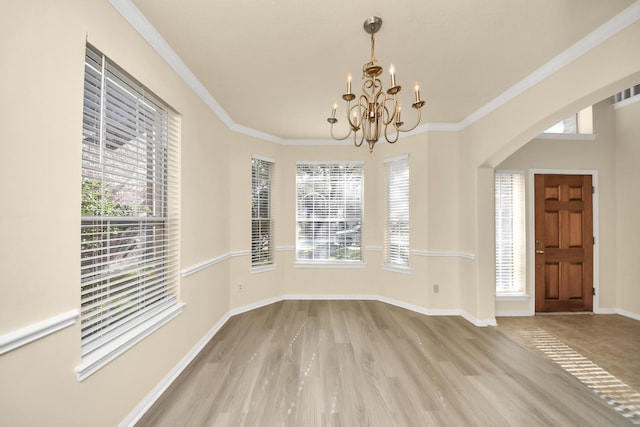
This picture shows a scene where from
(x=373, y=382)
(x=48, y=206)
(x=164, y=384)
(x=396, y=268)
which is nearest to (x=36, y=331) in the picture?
(x=48, y=206)

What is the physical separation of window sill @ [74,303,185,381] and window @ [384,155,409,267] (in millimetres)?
3293

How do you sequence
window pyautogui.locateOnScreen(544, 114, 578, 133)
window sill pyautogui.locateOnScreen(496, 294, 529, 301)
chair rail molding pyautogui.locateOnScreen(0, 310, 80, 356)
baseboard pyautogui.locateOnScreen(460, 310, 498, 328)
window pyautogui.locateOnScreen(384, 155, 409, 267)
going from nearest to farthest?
chair rail molding pyautogui.locateOnScreen(0, 310, 80, 356), baseboard pyautogui.locateOnScreen(460, 310, 498, 328), window sill pyautogui.locateOnScreen(496, 294, 529, 301), window pyautogui.locateOnScreen(544, 114, 578, 133), window pyautogui.locateOnScreen(384, 155, 409, 267)

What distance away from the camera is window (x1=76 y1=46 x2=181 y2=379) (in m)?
1.51

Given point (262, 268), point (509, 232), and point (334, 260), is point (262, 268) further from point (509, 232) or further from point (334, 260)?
point (509, 232)

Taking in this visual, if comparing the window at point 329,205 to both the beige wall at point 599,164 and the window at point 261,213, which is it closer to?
the window at point 261,213

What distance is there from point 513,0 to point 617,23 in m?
0.86

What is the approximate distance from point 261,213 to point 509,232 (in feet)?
12.5

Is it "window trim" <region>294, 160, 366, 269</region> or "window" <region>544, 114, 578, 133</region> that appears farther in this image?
"window trim" <region>294, 160, 366, 269</region>

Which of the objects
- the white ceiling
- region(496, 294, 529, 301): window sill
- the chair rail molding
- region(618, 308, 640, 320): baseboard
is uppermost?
the white ceiling

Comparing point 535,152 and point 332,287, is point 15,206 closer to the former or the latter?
point 332,287

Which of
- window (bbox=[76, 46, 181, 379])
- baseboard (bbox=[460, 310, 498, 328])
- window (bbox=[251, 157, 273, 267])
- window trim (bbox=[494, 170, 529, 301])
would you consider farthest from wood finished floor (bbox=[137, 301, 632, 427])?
window (bbox=[251, 157, 273, 267])

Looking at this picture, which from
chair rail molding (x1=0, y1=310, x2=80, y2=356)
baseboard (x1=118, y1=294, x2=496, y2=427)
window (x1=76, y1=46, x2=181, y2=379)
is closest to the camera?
chair rail molding (x1=0, y1=310, x2=80, y2=356)

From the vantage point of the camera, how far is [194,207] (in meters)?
2.71

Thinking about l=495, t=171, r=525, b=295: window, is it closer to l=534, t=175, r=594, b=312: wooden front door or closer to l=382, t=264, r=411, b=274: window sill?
l=534, t=175, r=594, b=312: wooden front door
